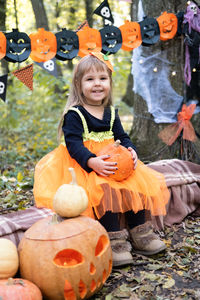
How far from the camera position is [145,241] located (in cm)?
262

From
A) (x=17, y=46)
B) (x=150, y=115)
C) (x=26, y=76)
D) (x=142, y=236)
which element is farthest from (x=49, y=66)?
(x=142, y=236)

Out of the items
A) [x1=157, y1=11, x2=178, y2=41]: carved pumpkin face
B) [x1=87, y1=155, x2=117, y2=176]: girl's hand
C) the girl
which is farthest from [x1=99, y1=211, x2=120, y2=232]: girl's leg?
[x1=157, y1=11, x2=178, y2=41]: carved pumpkin face

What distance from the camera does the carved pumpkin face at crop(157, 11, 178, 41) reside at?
371 cm

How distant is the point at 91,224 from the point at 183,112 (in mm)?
2301

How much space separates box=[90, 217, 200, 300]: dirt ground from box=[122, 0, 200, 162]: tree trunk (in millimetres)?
1461

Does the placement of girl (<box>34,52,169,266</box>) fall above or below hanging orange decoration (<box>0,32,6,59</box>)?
below

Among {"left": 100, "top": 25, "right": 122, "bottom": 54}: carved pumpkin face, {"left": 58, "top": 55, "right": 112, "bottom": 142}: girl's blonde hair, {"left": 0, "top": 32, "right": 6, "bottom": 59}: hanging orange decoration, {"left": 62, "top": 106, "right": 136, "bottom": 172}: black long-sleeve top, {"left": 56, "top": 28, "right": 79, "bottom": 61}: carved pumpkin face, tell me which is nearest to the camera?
{"left": 62, "top": 106, "right": 136, "bottom": 172}: black long-sleeve top

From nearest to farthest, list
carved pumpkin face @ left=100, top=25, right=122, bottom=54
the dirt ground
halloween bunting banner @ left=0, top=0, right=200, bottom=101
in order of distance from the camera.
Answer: the dirt ground, halloween bunting banner @ left=0, top=0, right=200, bottom=101, carved pumpkin face @ left=100, top=25, right=122, bottom=54

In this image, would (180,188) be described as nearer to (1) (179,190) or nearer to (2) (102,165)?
(1) (179,190)

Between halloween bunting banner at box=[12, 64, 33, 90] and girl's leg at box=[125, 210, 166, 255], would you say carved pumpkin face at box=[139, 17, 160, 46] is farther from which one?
girl's leg at box=[125, 210, 166, 255]

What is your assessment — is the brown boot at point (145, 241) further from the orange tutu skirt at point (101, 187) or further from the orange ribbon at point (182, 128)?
the orange ribbon at point (182, 128)

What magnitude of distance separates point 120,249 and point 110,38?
219 cm

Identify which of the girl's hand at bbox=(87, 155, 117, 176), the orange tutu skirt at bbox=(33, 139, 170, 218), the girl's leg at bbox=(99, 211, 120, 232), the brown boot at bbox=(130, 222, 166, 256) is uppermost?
the girl's hand at bbox=(87, 155, 117, 176)

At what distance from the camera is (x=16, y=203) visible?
11.8ft
